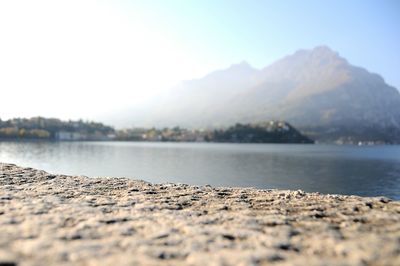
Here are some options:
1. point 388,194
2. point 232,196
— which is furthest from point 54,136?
point 232,196

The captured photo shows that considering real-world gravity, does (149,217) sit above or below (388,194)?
above

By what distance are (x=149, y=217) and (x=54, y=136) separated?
Answer: 190m

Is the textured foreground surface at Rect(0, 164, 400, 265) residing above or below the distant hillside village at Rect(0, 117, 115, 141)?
below

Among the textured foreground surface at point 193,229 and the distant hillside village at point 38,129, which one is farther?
the distant hillside village at point 38,129

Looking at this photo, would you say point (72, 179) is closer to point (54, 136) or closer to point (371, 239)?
point (371, 239)

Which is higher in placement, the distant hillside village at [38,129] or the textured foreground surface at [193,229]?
the distant hillside village at [38,129]

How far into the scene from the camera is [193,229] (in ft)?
13.8

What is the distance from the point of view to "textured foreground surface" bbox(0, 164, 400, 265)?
3.30 m

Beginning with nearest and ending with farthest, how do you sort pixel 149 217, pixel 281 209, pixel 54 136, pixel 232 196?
pixel 149 217, pixel 281 209, pixel 232 196, pixel 54 136

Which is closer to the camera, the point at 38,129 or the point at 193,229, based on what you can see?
the point at 193,229

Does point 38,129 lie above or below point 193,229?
above

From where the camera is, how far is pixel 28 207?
199 inches

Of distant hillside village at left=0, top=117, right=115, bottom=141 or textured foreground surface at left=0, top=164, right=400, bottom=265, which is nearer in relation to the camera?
textured foreground surface at left=0, top=164, right=400, bottom=265

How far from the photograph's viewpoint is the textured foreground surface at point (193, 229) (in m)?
3.30
